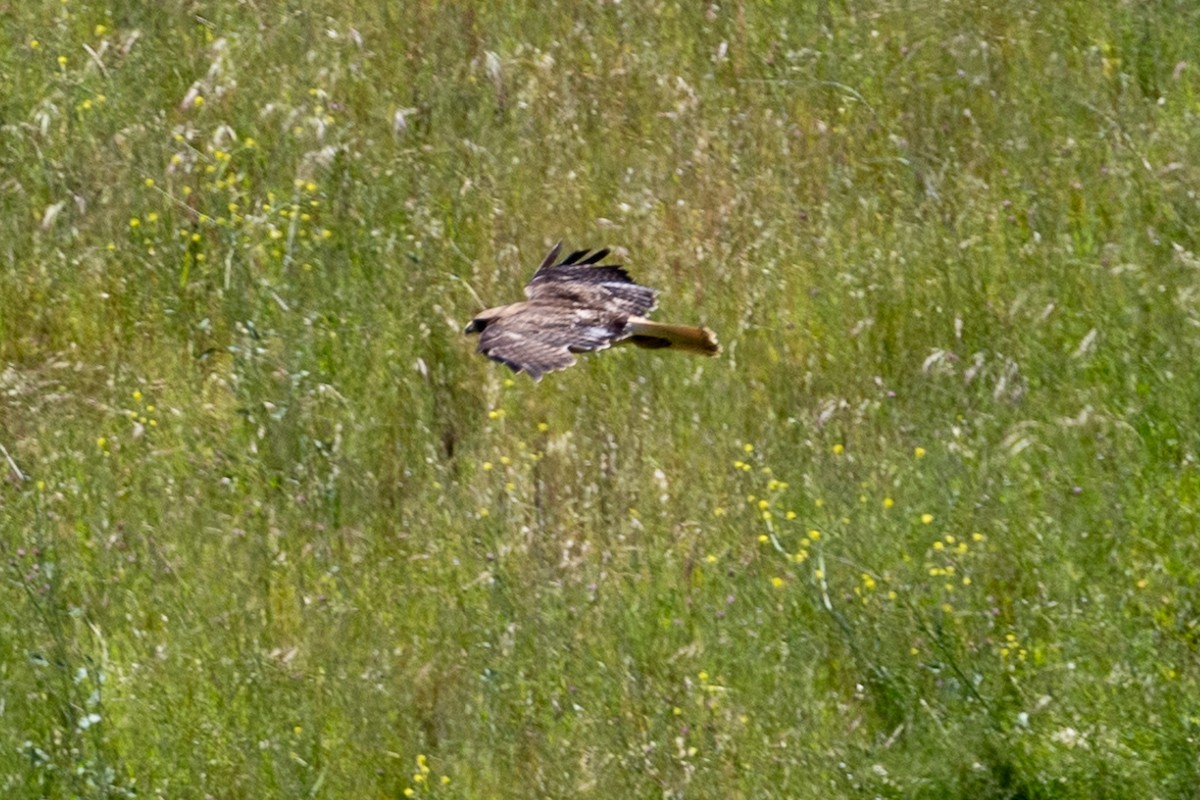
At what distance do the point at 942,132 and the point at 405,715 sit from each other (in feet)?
9.19

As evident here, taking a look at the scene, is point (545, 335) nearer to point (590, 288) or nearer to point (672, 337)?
point (672, 337)

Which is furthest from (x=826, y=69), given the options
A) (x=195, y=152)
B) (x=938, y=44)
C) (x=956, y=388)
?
(x=195, y=152)

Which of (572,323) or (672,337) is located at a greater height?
(572,323)

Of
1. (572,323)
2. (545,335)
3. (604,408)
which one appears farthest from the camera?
(604,408)

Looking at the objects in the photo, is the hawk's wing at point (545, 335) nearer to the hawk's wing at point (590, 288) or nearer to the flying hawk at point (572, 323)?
the flying hawk at point (572, 323)

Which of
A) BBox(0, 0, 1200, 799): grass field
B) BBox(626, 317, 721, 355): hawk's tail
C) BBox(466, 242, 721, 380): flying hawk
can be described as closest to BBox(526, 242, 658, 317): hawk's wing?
BBox(466, 242, 721, 380): flying hawk

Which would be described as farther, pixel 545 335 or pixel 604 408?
pixel 604 408

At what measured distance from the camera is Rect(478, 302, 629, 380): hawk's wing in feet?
17.7

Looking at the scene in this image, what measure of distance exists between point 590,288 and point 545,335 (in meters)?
0.74

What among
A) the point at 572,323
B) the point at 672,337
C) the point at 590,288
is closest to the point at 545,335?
the point at 572,323

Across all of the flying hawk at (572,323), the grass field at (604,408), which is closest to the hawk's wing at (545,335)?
the flying hawk at (572,323)

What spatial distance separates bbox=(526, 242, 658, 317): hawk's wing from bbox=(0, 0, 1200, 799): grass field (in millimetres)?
536

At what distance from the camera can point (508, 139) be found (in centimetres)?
798

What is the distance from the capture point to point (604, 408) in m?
6.99
